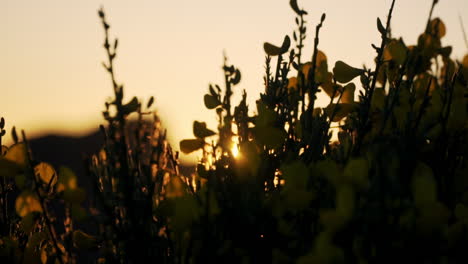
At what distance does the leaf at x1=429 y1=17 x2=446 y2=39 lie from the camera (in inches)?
77.5

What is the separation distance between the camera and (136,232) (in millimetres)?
1470

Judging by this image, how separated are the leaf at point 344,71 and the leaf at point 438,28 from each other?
1.02 feet

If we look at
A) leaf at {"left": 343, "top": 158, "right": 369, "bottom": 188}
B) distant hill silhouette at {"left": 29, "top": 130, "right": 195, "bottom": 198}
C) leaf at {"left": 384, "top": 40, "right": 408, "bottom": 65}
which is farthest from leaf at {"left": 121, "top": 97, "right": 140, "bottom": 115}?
distant hill silhouette at {"left": 29, "top": 130, "right": 195, "bottom": 198}

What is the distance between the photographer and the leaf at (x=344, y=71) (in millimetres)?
1865

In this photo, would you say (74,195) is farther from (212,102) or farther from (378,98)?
(378,98)

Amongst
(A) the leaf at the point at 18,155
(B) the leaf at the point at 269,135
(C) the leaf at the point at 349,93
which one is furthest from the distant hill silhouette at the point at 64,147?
(A) the leaf at the point at 18,155

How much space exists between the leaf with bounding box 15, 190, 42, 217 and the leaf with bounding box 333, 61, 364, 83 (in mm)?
943

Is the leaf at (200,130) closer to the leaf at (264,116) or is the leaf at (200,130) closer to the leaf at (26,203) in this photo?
the leaf at (264,116)

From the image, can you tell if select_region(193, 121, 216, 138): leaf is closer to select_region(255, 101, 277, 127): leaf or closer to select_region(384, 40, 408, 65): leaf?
select_region(255, 101, 277, 127): leaf

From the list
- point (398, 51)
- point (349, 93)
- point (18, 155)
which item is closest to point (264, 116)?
point (349, 93)

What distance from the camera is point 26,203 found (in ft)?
4.91

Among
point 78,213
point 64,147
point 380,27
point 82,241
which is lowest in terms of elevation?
point 64,147

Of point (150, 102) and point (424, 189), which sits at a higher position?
point (150, 102)

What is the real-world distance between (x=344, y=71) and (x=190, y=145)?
1.73 feet
